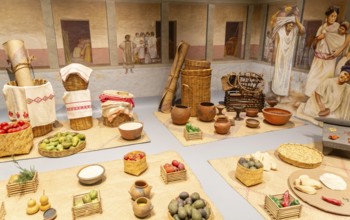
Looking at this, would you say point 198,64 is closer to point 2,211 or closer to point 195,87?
point 195,87

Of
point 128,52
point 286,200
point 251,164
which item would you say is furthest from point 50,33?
point 286,200

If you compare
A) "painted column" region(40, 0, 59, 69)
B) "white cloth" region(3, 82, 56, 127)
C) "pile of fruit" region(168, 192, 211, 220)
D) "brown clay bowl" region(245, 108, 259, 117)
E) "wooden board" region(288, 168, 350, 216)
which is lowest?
"wooden board" region(288, 168, 350, 216)

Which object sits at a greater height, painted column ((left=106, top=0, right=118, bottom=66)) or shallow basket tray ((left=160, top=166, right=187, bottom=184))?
painted column ((left=106, top=0, right=118, bottom=66))

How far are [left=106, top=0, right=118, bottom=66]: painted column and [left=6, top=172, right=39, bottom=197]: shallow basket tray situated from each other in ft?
10.5

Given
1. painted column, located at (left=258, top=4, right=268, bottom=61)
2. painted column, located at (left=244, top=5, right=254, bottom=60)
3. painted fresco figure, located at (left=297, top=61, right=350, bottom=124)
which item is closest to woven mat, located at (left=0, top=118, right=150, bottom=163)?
painted fresco figure, located at (left=297, top=61, right=350, bottom=124)

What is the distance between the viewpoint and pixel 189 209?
1987mm

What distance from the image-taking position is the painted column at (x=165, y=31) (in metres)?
5.28

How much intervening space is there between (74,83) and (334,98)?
3859 millimetres

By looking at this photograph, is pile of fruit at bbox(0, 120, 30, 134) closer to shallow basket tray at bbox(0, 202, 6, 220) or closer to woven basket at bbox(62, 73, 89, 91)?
woven basket at bbox(62, 73, 89, 91)

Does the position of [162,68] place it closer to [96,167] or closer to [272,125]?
[272,125]

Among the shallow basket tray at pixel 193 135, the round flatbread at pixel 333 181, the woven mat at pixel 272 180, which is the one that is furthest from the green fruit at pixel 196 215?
the shallow basket tray at pixel 193 135

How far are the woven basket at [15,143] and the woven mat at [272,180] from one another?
2227 mm

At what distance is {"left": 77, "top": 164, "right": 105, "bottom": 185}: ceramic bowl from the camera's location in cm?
251

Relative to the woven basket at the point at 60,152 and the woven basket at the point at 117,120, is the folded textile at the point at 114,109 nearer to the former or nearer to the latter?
the woven basket at the point at 117,120
